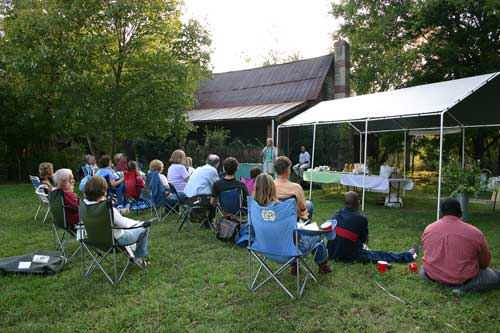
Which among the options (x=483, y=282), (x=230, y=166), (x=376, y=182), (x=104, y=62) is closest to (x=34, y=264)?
(x=230, y=166)

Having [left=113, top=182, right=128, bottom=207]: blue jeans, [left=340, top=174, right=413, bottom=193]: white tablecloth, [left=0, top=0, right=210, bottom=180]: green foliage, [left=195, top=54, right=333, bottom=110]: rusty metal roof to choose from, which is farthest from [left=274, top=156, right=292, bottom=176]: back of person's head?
[left=195, top=54, right=333, bottom=110]: rusty metal roof

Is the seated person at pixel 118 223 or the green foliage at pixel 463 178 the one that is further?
the green foliage at pixel 463 178

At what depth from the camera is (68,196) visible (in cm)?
467

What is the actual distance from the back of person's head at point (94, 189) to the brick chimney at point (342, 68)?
14647 millimetres

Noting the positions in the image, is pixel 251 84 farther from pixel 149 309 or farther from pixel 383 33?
pixel 149 309

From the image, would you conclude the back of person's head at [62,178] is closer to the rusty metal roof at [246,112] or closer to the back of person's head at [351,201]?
the back of person's head at [351,201]

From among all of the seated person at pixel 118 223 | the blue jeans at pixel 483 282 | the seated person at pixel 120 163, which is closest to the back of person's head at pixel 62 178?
the seated person at pixel 118 223

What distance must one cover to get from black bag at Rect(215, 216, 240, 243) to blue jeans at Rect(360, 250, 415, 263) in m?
1.65

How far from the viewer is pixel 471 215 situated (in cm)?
794

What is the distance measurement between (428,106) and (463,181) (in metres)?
1.41

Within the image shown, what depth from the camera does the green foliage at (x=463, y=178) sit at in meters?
6.66

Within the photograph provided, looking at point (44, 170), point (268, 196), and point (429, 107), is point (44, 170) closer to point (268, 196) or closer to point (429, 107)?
point (268, 196)

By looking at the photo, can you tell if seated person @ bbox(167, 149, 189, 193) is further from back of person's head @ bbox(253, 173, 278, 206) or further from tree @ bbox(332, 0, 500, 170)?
tree @ bbox(332, 0, 500, 170)

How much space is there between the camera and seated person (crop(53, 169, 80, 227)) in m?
4.66
